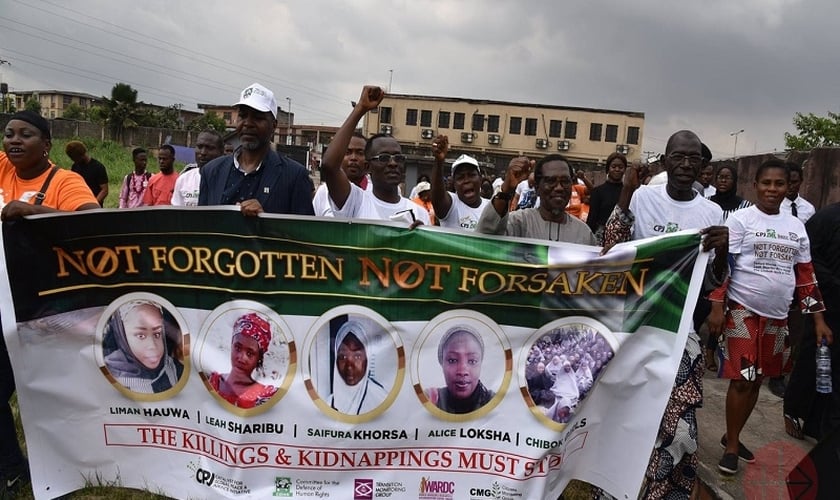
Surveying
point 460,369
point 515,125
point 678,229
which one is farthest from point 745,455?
point 515,125

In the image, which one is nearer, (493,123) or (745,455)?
(745,455)

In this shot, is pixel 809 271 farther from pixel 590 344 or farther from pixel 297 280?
pixel 297 280

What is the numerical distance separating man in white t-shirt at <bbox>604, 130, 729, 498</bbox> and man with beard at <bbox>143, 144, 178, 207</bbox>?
18.2ft

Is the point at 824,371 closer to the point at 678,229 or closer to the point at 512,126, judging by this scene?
the point at 678,229

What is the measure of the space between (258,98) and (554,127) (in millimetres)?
52918

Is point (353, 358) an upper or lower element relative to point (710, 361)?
upper

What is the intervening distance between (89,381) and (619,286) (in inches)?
110

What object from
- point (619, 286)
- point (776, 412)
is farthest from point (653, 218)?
point (776, 412)

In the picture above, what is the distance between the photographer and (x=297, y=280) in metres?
3.07

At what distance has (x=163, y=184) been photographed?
7320 mm

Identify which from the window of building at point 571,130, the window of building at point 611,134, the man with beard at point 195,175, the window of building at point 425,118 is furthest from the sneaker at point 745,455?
the window of building at point 611,134

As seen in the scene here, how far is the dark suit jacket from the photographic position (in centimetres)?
355

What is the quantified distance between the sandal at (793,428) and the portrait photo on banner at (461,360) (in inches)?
126

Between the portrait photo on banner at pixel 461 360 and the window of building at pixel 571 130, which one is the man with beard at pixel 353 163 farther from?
the window of building at pixel 571 130
